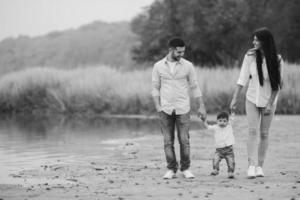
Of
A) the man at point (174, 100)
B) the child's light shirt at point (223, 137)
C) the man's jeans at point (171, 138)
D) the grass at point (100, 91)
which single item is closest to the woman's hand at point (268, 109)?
the child's light shirt at point (223, 137)

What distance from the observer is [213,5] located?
36.2m

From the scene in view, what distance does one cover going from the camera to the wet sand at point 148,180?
26.9 feet

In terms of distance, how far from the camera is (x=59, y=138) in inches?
680

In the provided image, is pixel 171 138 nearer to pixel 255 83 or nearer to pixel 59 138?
pixel 255 83

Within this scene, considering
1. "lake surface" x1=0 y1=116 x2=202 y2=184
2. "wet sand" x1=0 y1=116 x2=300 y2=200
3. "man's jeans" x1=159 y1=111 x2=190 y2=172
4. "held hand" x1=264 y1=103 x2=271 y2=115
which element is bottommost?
"lake surface" x1=0 y1=116 x2=202 y2=184

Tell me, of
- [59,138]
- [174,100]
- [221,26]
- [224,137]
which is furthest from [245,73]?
[221,26]

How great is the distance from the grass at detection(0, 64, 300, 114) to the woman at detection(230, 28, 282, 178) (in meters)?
13.0

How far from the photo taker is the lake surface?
12562 millimetres

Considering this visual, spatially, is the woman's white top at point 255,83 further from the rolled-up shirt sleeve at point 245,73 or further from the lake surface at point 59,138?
the lake surface at point 59,138

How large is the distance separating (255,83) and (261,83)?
13 cm

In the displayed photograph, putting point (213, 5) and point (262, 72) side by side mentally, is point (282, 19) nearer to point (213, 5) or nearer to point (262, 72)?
point (213, 5)

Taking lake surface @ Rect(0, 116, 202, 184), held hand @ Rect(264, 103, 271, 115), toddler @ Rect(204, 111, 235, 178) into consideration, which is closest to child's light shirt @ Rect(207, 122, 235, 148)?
toddler @ Rect(204, 111, 235, 178)

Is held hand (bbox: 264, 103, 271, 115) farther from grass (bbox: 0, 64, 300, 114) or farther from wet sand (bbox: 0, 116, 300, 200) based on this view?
grass (bbox: 0, 64, 300, 114)

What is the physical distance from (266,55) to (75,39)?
68.5 metres
